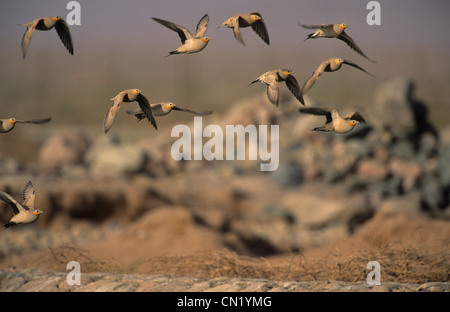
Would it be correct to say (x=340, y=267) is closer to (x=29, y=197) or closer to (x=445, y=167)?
(x=29, y=197)

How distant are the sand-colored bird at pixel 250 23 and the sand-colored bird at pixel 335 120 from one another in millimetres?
576

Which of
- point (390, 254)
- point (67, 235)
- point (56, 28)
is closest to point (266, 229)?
point (67, 235)

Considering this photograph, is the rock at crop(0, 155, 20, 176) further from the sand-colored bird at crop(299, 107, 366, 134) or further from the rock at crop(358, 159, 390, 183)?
the sand-colored bird at crop(299, 107, 366, 134)

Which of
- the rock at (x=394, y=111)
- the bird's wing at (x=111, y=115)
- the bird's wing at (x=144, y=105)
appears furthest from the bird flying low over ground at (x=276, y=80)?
the rock at (x=394, y=111)

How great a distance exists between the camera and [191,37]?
4.16 metres

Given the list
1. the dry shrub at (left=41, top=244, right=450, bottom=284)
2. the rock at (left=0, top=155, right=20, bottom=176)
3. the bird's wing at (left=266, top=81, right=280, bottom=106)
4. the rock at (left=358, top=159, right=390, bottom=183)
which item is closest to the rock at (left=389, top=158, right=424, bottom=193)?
the rock at (left=358, top=159, right=390, bottom=183)

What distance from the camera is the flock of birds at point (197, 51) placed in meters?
3.95

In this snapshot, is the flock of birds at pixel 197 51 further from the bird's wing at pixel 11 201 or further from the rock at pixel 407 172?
the rock at pixel 407 172

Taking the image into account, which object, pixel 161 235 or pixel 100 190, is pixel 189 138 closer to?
Result: pixel 100 190

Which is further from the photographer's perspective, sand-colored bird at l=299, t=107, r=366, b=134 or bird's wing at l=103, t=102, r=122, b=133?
sand-colored bird at l=299, t=107, r=366, b=134

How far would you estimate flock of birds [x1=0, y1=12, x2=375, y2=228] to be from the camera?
395cm

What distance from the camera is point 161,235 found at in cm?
1065

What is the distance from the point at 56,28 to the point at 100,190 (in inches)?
414

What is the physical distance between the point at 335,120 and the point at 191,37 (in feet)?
3.76
